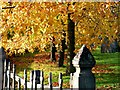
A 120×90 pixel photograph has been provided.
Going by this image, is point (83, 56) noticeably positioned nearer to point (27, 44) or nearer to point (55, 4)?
point (55, 4)

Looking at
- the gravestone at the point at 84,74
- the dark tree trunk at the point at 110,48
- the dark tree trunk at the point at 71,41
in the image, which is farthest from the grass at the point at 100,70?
the gravestone at the point at 84,74

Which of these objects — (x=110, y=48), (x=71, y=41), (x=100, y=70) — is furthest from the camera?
(x=110, y=48)

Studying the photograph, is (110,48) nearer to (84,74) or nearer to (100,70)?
(100,70)

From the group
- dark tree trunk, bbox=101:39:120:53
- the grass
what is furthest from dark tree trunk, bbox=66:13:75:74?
dark tree trunk, bbox=101:39:120:53

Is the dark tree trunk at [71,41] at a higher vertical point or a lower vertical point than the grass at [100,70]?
higher

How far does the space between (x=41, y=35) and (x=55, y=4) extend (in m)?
1.54

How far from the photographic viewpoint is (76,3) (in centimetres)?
1002

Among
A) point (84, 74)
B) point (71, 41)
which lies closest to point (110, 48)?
point (71, 41)

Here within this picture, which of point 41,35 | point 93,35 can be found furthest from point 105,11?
point 41,35

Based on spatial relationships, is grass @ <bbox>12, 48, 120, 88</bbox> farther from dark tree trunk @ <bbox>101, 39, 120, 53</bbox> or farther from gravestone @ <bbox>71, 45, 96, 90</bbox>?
gravestone @ <bbox>71, 45, 96, 90</bbox>

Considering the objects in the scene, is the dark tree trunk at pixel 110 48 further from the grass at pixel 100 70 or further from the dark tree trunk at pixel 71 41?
the dark tree trunk at pixel 71 41

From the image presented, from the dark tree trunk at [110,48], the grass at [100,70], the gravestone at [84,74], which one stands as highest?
the gravestone at [84,74]

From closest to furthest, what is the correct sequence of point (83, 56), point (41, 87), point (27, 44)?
point (83, 56) → point (41, 87) → point (27, 44)

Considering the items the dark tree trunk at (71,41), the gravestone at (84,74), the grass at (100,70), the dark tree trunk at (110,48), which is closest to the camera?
the gravestone at (84,74)
